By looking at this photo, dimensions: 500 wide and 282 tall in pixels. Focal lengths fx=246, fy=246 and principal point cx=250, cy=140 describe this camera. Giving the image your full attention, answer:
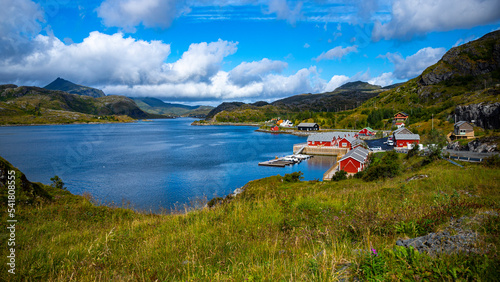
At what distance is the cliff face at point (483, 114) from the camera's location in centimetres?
6656

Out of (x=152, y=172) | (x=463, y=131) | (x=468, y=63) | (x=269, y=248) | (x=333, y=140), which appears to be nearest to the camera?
(x=269, y=248)

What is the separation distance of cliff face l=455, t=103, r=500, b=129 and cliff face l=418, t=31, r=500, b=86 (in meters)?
114

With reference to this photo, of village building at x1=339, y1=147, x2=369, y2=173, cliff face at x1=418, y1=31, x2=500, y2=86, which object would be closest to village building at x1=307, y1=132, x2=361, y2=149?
village building at x1=339, y1=147, x2=369, y2=173

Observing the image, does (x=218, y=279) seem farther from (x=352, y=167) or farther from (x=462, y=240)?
(x=352, y=167)

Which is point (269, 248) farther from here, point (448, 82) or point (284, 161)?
point (448, 82)

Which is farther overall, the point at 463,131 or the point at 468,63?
the point at 468,63

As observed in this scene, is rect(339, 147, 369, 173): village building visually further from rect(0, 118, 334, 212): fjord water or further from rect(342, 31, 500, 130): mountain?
rect(342, 31, 500, 130): mountain

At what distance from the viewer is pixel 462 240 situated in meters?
3.71

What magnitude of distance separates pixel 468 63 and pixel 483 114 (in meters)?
137

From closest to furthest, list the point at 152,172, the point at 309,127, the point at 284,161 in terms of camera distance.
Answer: the point at 152,172 → the point at 284,161 → the point at 309,127

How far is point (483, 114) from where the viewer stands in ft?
232

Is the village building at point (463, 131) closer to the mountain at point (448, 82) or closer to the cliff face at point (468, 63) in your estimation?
the mountain at point (448, 82)

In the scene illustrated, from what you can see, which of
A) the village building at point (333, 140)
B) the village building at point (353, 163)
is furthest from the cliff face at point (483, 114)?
the village building at point (353, 163)

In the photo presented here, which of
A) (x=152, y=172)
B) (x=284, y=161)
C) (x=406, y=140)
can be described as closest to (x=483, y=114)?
(x=406, y=140)
